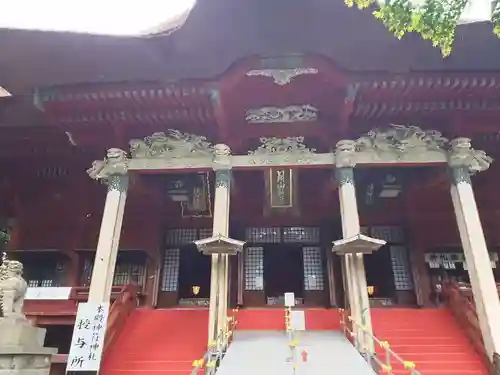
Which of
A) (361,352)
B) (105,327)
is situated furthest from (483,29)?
(105,327)

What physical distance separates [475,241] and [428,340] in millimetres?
2323

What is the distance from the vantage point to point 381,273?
13992mm

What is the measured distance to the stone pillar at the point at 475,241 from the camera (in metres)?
7.91

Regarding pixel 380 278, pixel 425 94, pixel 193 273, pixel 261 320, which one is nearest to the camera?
pixel 425 94

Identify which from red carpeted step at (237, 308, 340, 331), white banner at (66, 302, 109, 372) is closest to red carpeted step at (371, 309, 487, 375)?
red carpeted step at (237, 308, 340, 331)

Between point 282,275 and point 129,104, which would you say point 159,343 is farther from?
point 282,275

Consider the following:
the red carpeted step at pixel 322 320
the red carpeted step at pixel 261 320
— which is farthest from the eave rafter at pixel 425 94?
the red carpeted step at pixel 261 320

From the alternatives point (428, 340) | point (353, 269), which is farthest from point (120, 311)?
point (428, 340)

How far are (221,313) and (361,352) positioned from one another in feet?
9.32

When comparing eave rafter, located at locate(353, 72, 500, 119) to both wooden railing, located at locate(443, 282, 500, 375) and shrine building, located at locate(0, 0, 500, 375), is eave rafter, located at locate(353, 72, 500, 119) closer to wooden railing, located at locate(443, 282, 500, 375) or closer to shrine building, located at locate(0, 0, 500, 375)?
shrine building, located at locate(0, 0, 500, 375)

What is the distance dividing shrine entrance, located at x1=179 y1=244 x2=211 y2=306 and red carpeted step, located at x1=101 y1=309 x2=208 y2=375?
270 centimetres

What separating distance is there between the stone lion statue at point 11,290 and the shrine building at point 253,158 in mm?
1482

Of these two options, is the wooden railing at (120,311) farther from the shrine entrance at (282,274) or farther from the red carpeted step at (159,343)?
the shrine entrance at (282,274)

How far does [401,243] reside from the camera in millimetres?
12852
